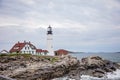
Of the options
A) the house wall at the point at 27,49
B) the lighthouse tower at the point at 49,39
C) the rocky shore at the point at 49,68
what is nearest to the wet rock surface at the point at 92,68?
the rocky shore at the point at 49,68

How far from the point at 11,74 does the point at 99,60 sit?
2081cm

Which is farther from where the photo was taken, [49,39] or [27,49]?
[27,49]

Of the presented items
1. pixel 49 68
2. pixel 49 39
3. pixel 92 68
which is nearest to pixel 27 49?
pixel 49 39

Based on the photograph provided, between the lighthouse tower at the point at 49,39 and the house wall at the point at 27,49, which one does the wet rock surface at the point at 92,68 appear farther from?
the house wall at the point at 27,49

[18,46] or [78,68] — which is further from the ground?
[18,46]

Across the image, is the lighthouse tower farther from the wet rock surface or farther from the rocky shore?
the wet rock surface

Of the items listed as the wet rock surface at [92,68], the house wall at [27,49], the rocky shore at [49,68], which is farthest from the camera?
the house wall at [27,49]

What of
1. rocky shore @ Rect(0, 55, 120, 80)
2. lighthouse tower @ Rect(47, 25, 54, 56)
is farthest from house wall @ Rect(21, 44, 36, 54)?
rocky shore @ Rect(0, 55, 120, 80)

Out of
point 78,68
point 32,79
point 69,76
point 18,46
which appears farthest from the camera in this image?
point 18,46

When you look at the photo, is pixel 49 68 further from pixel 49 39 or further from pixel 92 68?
pixel 49 39

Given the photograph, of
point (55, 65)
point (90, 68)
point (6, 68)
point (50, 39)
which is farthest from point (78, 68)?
point (50, 39)

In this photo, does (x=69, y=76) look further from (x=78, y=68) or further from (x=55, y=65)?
(x=78, y=68)

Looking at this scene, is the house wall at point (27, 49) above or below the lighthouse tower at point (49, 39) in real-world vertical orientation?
below

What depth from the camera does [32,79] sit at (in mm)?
29781
